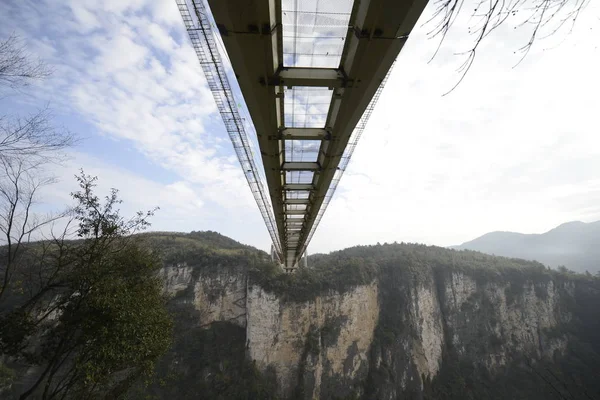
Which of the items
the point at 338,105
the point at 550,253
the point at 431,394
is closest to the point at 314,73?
the point at 338,105

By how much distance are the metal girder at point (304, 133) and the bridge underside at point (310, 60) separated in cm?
2

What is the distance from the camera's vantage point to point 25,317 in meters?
8.30

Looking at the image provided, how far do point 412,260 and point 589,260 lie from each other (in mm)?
132574

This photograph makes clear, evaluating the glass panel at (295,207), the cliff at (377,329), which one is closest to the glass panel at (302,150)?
the glass panel at (295,207)

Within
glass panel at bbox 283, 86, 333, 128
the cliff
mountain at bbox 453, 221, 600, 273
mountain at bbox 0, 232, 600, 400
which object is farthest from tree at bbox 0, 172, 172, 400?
mountain at bbox 453, 221, 600, 273

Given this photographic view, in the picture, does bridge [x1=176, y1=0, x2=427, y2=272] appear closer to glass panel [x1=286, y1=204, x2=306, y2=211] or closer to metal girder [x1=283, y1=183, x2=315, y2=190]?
metal girder [x1=283, y1=183, x2=315, y2=190]

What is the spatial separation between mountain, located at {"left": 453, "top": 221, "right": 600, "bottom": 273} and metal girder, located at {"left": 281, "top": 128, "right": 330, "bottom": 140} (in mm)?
158138

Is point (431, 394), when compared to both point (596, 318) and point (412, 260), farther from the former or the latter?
point (596, 318)

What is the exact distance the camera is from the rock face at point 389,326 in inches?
1248

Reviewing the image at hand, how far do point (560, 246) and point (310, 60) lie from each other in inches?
9054

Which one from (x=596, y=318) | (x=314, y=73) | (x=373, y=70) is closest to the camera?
(x=373, y=70)

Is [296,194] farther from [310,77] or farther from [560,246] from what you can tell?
[560,246]

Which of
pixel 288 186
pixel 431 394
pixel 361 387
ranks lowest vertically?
pixel 431 394

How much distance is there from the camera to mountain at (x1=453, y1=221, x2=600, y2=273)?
136 m
